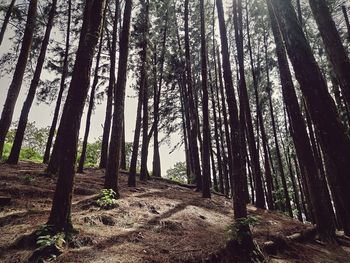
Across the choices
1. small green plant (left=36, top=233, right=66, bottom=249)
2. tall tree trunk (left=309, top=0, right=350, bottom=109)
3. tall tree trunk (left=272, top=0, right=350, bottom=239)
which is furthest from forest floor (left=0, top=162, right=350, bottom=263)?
tall tree trunk (left=309, top=0, right=350, bottom=109)

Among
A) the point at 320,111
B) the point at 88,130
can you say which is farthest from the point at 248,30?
the point at 320,111

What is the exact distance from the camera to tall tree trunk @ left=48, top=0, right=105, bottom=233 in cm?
489

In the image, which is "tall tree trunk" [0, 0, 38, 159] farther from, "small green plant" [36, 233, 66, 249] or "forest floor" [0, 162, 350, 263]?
"small green plant" [36, 233, 66, 249]

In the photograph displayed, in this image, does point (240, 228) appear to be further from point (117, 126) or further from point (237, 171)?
point (117, 126)

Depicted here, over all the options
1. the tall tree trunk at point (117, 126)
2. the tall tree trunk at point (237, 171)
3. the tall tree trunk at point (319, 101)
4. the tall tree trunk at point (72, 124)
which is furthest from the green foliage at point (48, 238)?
the tall tree trunk at point (319, 101)

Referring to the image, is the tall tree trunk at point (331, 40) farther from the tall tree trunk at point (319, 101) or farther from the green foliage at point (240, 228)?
the green foliage at point (240, 228)

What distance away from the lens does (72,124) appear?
528cm

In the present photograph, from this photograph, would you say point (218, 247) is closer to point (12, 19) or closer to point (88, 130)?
point (88, 130)

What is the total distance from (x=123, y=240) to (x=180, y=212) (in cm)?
321

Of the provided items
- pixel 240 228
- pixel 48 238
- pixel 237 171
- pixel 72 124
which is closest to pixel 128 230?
pixel 48 238

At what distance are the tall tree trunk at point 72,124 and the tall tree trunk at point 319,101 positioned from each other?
12.7 feet

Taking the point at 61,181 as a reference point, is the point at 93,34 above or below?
above

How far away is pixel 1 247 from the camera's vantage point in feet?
13.6

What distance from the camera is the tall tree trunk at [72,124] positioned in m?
4.89
